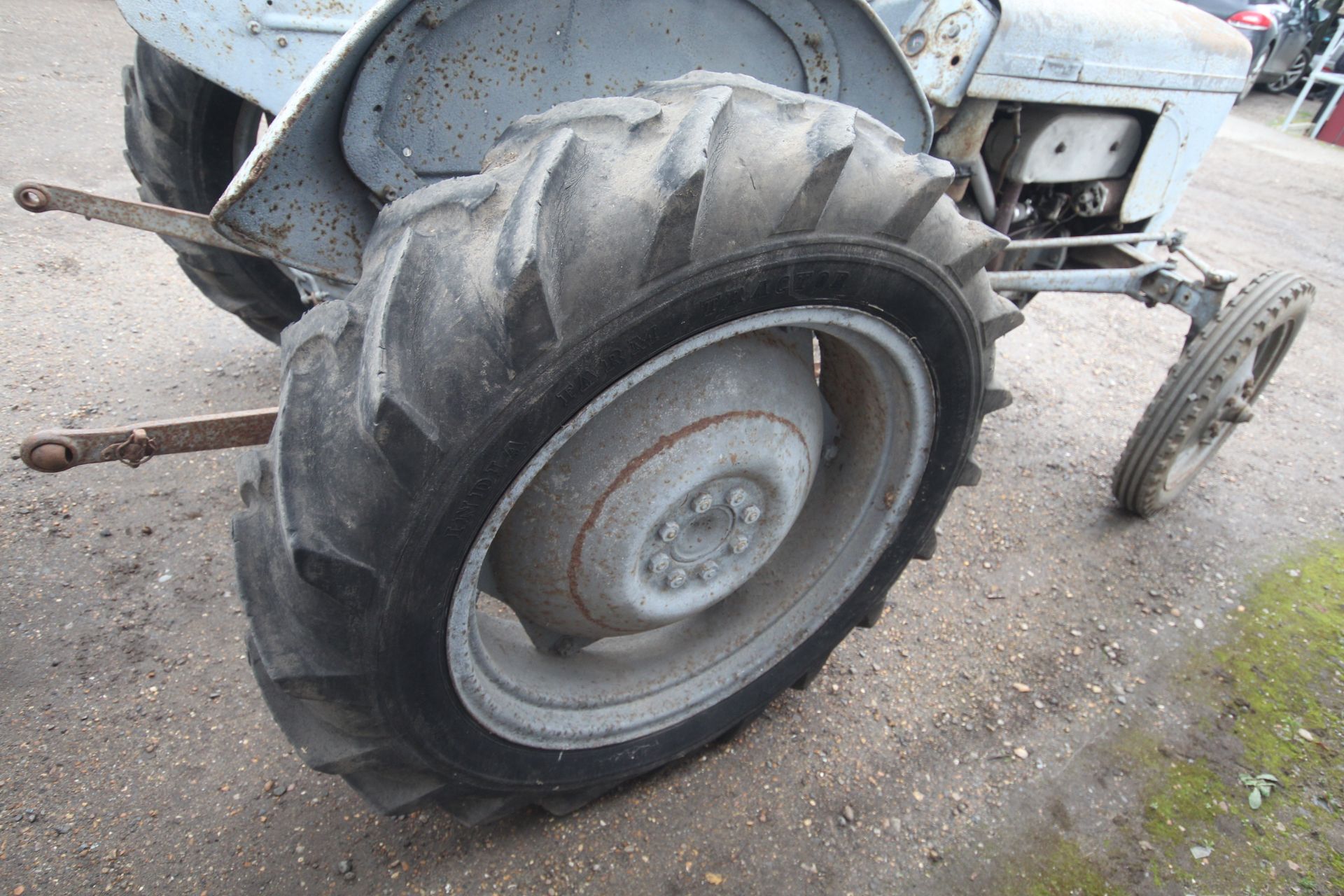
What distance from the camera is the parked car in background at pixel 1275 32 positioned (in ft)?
28.1

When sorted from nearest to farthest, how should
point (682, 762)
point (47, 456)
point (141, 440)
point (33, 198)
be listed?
point (47, 456)
point (141, 440)
point (33, 198)
point (682, 762)

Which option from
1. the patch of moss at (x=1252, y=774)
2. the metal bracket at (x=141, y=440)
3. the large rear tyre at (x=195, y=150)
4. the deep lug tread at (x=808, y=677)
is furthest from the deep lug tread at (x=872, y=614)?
the large rear tyre at (x=195, y=150)

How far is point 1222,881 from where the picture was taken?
1.69m

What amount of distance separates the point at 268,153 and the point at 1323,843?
255 cm

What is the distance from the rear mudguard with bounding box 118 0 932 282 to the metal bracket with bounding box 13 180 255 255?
11.6 inches

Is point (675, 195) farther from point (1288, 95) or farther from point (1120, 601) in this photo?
point (1288, 95)

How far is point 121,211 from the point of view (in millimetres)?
1635

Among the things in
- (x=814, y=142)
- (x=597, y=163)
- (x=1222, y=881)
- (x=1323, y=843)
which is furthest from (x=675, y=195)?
(x=1323, y=843)

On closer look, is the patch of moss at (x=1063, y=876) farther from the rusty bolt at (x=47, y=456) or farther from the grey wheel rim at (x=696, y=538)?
the rusty bolt at (x=47, y=456)

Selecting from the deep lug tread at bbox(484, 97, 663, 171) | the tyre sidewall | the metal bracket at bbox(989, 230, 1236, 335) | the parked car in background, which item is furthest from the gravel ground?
the parked car in background

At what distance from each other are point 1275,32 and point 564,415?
11966 millimetres

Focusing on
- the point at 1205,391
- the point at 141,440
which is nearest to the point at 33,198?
the point at 141,440

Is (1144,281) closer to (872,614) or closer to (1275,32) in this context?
(872,614)

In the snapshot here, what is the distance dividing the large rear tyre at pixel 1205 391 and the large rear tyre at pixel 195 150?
270 centimetres
